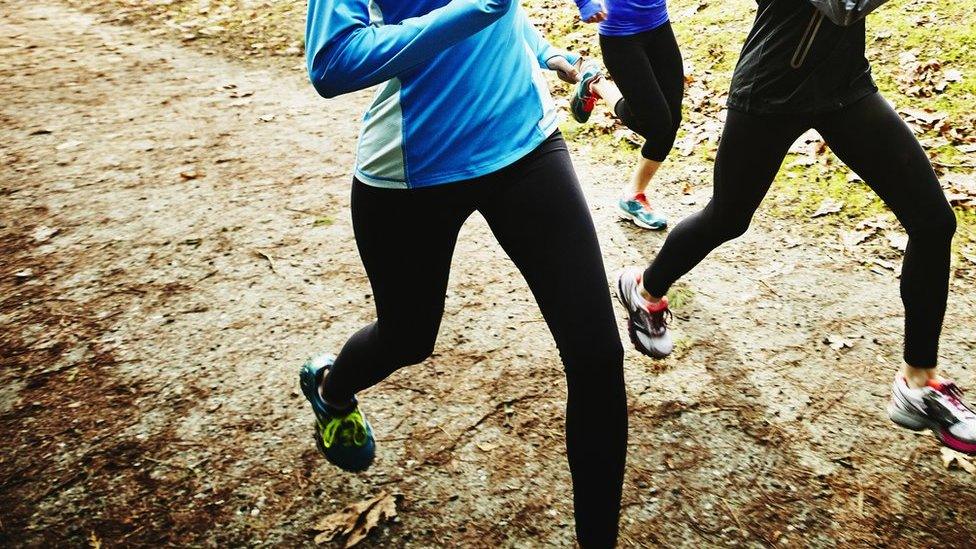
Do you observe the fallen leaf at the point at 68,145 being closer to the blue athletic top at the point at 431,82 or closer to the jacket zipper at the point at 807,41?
the blue athletic top at the point at 431,82

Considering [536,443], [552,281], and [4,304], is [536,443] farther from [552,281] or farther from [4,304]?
[4,304]

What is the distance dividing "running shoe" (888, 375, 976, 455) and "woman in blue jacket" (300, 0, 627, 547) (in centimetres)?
151

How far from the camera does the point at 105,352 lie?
3254mm

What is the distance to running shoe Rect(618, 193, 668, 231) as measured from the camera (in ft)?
14.2

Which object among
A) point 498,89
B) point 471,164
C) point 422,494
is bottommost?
point 422,494

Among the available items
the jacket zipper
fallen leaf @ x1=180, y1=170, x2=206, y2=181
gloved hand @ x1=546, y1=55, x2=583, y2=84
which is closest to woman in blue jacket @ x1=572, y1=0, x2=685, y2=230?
gloved hand @ x1=546, y1=55, x2=583, y2=84

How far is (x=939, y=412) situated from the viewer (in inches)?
97.3

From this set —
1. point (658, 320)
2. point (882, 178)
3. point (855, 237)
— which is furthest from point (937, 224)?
point (855, 237)

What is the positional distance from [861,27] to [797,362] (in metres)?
1.64

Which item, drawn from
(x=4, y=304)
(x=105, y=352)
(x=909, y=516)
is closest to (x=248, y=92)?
(x=4, y=304)

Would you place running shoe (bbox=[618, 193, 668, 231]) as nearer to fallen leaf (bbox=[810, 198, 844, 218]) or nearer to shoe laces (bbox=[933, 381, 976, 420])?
fallen leaf (bbox=[810, 198, 844, 218])

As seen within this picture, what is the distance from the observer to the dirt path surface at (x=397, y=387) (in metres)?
2.39

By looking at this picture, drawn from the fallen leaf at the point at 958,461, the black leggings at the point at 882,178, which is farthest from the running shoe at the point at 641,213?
the fallen leaf at the point at 958,461

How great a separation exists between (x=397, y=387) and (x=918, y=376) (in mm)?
2278
